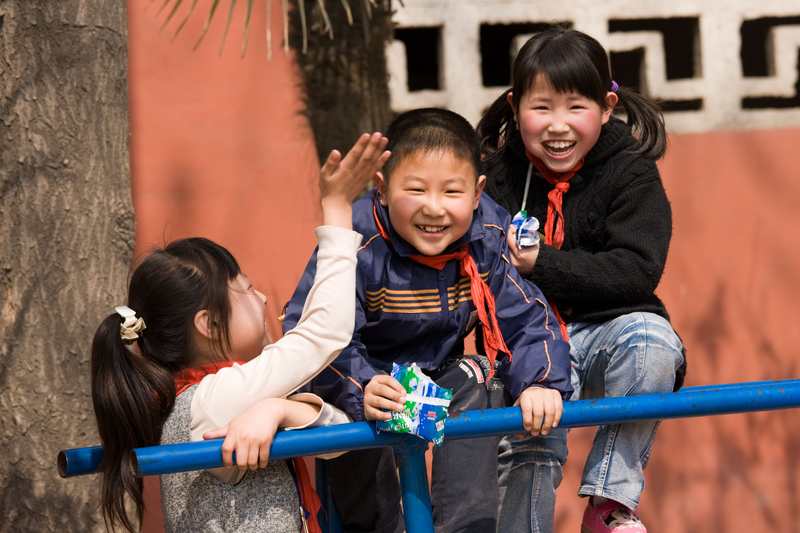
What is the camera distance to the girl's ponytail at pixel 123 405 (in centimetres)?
150

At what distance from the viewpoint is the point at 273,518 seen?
58.6 inches

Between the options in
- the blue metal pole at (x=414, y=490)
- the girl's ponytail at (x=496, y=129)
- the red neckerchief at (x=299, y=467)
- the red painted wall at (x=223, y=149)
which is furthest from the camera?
the red painted wall at (x=223, y=149)

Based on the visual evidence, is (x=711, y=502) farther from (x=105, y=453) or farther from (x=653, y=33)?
(x=105, y=453)

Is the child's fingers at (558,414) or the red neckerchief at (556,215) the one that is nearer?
the child's fingers at (558,414)

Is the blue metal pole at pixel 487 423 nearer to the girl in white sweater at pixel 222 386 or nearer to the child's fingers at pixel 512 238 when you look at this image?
the girl in white sweater at pixel 222 386

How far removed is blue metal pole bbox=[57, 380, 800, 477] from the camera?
4.31ft

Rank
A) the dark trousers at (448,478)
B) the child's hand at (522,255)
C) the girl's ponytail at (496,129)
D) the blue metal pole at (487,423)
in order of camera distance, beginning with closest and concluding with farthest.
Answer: the blue metal pole at (487,423), the dark trousers at (448,478), the child's hand at (522,255), the girl's ponytail at (496,129)

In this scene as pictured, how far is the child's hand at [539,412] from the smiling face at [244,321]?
1.86ft

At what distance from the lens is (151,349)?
1640 millimetres

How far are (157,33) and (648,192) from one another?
1.95 m

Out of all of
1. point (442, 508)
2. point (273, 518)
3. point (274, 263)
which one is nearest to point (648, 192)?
point (442, 508)

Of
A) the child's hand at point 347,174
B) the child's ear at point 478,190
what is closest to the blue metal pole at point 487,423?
the child's hand at point 347,174

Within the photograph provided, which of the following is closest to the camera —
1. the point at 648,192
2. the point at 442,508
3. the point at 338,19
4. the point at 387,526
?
the point at 442,508

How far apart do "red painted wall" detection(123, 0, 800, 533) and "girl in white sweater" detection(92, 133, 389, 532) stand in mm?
1408
